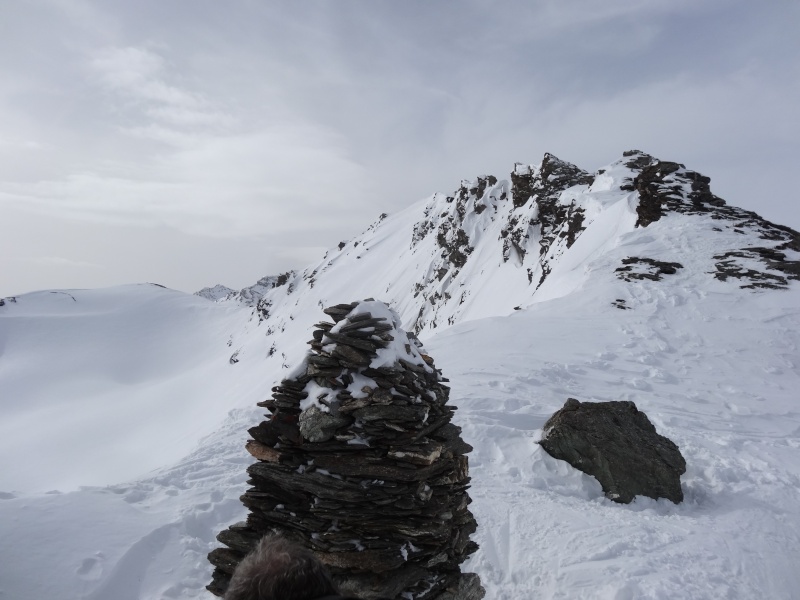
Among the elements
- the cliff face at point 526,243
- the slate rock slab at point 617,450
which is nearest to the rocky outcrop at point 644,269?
the cliff face at point 526,243

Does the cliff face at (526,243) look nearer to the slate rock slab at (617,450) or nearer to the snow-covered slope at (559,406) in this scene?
the snow-covered slope at (559,406)

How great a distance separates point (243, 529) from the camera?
634cm

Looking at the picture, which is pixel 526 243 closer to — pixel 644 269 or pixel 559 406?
pixel 644 269

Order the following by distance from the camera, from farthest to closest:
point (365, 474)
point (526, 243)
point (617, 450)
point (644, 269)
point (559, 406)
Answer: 1. point (526, 243)
2. point (644, 269)
3. point (559, 406)
4. point (617, 450)
5. point (365, 474)

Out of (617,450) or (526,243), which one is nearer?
(617,450)

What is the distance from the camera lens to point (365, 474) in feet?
19.2

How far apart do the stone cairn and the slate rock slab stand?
396 cm

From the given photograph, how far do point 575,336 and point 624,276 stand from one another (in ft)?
24.2

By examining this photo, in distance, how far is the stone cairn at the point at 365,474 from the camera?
228 inches

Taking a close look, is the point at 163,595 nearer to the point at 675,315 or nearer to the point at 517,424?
the point at 517,424

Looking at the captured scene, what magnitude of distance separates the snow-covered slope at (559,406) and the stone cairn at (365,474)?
1.48m

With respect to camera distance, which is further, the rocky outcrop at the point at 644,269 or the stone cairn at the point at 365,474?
the rocky outcrop at the point at 644,269

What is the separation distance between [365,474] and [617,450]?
5886 mm

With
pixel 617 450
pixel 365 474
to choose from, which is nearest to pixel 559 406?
pixel 617 450
